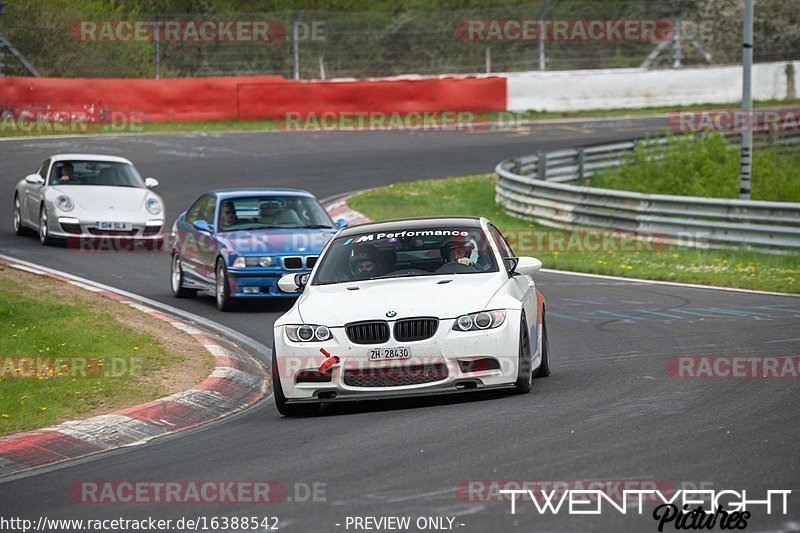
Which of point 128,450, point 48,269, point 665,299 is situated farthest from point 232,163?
point 128,450

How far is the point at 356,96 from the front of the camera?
38.2m

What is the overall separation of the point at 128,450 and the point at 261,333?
541 centimetres

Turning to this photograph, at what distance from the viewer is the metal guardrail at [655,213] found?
19.4 metres

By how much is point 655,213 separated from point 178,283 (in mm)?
8218

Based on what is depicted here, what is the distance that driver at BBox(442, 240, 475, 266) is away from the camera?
10523 mm

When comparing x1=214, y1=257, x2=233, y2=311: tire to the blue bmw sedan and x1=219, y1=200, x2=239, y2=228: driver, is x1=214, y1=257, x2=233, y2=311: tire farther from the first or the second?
x1=219, y1=200, x2=239, y2=228: driver

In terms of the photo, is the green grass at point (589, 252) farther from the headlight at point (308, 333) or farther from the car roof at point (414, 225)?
the headlight at point (308, 333)

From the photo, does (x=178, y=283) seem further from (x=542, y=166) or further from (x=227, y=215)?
(x=542, y=166)

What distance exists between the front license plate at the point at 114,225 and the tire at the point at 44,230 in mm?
1004

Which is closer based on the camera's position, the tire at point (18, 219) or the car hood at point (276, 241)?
the car hood at point (276, 241)

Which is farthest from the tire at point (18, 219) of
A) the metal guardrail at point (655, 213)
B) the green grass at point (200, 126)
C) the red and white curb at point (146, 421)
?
the green grass at point (200, 126)

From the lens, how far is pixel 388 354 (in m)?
9.25

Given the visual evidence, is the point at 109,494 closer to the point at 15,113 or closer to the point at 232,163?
the point at 232,163

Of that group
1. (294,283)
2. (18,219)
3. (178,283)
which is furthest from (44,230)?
(294,283)
